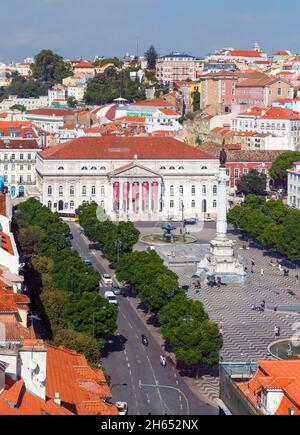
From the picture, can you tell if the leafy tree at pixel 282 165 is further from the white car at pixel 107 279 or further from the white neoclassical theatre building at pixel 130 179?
the white car at pixel 107 279

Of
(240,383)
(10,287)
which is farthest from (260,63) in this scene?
(240,383)

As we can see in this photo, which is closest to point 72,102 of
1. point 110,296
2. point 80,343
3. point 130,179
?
point 130,179

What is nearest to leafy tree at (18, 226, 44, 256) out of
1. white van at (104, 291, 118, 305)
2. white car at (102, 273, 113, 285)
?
white car at (102, 273, 113, 285)

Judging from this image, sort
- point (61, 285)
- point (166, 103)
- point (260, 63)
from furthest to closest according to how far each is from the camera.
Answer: point (260, 63)
point (166, 103)
point (61, 285)

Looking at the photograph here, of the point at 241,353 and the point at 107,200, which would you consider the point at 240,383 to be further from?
the point at 107,200

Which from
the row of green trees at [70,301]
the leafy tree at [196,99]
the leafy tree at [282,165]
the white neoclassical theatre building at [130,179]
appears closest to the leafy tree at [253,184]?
the leafy tree at [282,165]

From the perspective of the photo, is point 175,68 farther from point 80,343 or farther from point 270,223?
point 80,343

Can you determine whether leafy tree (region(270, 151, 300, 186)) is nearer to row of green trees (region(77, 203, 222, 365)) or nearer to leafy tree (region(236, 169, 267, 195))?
leafy tree (region(236, 169, 267, 195))
